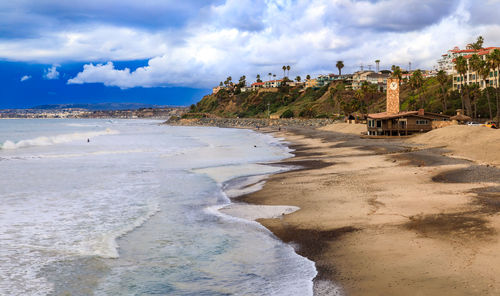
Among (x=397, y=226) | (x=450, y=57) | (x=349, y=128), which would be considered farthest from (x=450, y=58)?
(x=397, y=226)

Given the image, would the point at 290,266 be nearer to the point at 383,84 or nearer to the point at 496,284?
the point at 496,284

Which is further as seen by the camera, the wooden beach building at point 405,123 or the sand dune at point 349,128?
the sand dune at point 349,128

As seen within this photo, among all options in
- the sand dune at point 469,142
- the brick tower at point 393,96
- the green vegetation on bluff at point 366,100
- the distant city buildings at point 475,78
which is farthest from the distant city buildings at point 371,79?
the sand dune at point 469,142

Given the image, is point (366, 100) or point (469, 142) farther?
point (366, 100)

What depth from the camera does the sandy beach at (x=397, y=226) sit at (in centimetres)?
873

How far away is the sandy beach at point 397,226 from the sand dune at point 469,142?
4487 millimetres

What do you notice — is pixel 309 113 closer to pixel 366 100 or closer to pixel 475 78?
pixel 366 100

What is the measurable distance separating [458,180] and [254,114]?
178 meters

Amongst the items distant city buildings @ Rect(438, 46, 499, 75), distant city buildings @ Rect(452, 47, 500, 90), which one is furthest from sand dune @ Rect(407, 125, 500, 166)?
distant city buildings @ Rect(438, 46, 499, 75)

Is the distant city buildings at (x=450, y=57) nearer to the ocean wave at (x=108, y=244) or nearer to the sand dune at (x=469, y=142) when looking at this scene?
the sand dune at (x=469, y=142)

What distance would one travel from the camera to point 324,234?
1280cm

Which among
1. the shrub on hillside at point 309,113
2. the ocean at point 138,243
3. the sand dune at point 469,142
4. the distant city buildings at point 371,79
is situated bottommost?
the ocean at point 138,243

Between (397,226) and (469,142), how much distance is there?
27362 mm

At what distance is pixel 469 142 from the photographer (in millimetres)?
35656
